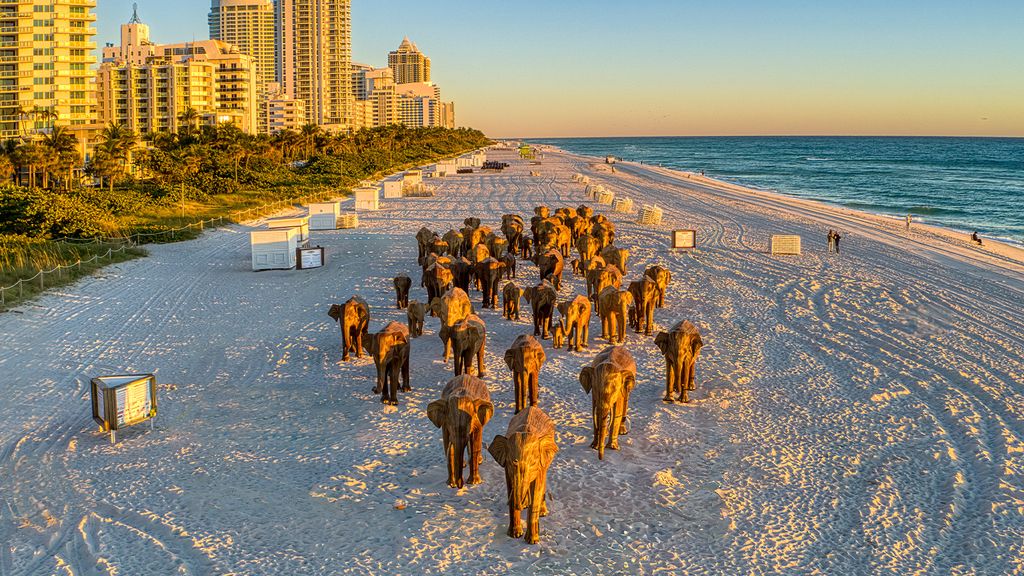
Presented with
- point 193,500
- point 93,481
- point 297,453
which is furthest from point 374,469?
point 93,481

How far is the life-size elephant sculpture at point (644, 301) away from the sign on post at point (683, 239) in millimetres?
13461

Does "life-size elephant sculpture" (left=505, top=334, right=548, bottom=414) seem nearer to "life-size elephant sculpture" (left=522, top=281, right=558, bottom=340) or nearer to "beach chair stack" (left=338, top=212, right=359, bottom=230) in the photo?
A: "life-size elephant sculpture" (left=522, top=281, right=558, bottom=340)

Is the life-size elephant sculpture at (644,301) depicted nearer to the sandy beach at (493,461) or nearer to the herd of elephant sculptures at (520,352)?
the herd of elephant sculptures at (520,352)

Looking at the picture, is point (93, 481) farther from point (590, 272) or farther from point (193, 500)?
point (590, 272)

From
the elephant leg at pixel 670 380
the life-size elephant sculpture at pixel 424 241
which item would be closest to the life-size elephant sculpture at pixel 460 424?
the elephant leg at pixel 670 380

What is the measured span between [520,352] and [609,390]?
2126 mm

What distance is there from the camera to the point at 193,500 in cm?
1058

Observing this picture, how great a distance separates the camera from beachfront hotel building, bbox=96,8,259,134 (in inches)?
4759

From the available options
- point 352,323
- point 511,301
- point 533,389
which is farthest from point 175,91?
point 533,389

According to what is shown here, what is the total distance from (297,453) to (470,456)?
2.85 m

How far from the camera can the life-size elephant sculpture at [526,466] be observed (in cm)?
924

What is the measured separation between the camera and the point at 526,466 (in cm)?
926

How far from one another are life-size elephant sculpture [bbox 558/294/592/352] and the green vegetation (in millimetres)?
15762

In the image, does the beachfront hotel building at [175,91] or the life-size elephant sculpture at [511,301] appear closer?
the life-size elephant sculpture at [511,301]
